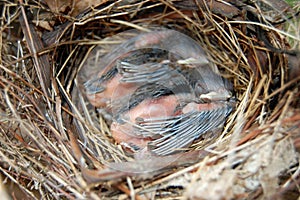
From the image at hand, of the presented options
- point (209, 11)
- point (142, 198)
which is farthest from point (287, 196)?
point (209, 11)

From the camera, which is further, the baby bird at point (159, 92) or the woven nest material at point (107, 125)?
the baby bird at point (159, 92)

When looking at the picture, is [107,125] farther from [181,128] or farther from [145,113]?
[181,128]

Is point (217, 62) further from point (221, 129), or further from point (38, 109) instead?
point (38, 109)

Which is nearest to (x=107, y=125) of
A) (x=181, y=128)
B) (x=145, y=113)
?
(x=145, y=113)

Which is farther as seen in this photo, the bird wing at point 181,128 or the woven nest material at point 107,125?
the bird wing at point 181,128

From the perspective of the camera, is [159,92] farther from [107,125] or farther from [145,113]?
[107,125]
